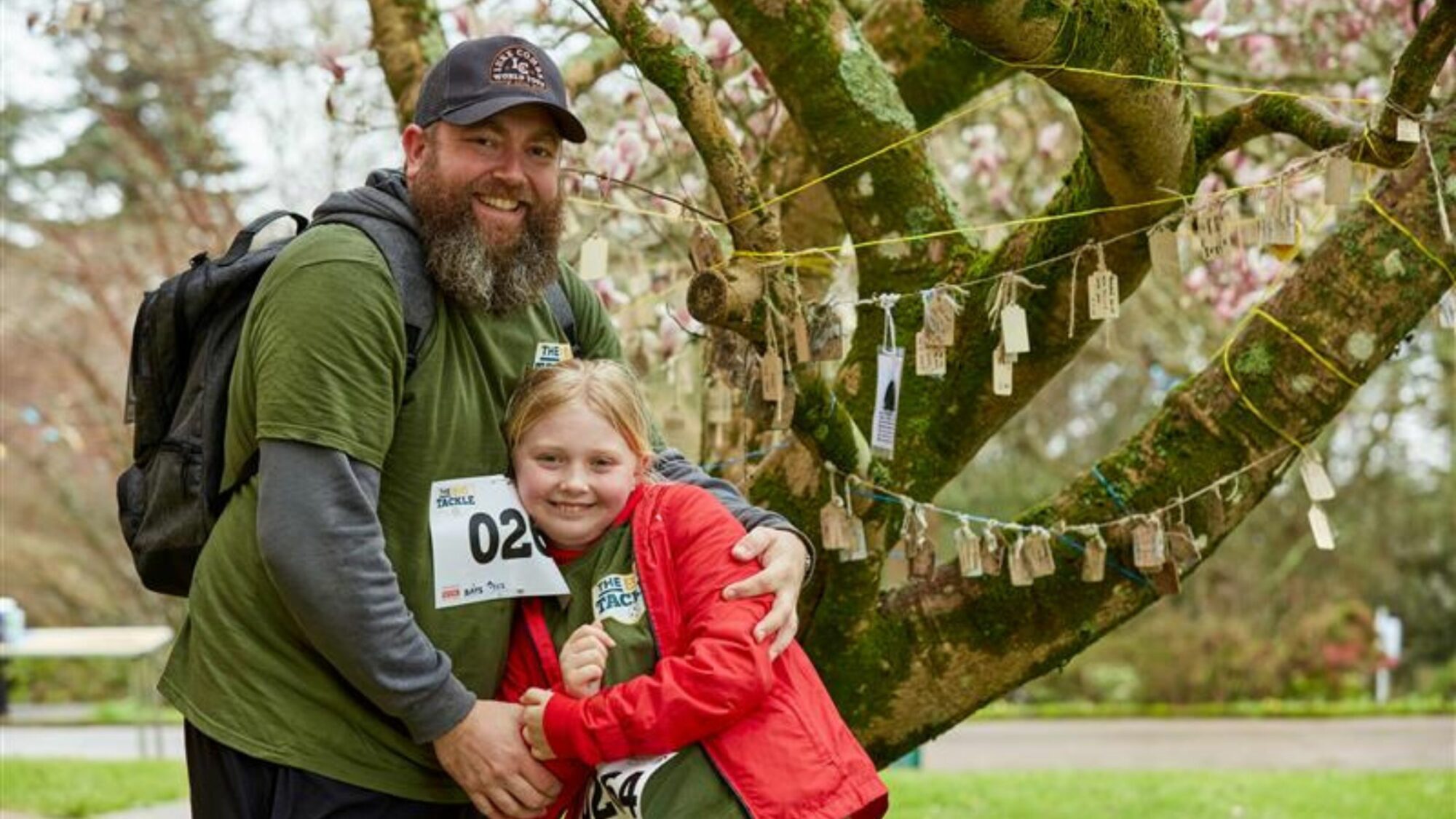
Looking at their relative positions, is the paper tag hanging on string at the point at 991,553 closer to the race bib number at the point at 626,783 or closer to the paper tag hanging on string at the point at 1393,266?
the paper tag hanging on string at the point at 1393,266

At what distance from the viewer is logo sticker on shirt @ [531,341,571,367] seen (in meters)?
2.59

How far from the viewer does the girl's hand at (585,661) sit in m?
2.31

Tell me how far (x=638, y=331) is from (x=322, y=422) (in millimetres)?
2478

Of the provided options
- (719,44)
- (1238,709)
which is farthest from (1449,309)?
(1238,709)

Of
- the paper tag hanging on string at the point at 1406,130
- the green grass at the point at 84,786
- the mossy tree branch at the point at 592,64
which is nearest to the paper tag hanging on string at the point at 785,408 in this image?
the paper tag hanging on string at the point at 1406,130

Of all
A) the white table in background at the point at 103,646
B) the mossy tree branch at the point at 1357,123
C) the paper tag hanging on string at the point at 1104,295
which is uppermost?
the mossy tree branch at the point at 1357,123

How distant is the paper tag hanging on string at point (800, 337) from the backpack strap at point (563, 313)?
0.39m

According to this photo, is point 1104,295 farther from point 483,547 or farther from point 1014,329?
point 483,547

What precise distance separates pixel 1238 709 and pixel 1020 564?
11.2 metres

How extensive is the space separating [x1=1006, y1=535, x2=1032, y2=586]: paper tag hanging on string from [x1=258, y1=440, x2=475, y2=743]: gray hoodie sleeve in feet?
4.68

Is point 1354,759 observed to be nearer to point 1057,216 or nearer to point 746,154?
point 746,154

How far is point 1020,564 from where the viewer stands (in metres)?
3.29

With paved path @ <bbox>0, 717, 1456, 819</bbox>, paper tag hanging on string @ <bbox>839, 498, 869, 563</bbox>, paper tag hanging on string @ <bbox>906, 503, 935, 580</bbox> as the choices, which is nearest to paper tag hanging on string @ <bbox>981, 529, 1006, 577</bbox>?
paper tag hanging on string @ <bbox>906, 503, 935, 580</bbox>

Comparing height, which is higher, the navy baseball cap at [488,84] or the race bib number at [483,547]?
the navy baseball cap at [488,84]
